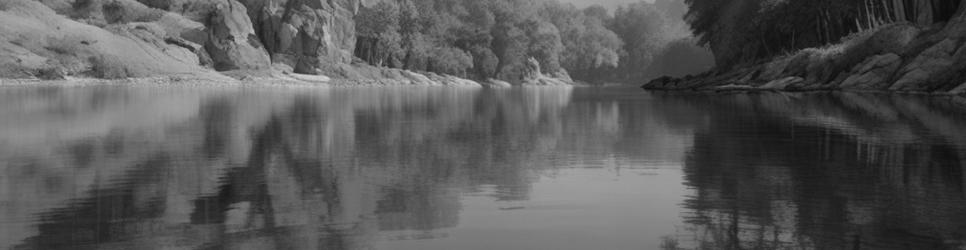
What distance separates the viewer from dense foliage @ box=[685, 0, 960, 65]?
54656mm

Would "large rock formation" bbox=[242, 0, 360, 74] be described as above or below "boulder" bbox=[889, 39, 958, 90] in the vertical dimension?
above

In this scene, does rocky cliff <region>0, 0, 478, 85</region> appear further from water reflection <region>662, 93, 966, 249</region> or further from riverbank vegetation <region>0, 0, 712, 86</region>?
water reflection <region>662, 93, 966, 249</region>

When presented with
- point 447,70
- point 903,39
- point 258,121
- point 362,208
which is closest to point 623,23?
point 447,70

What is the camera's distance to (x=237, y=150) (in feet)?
43.7

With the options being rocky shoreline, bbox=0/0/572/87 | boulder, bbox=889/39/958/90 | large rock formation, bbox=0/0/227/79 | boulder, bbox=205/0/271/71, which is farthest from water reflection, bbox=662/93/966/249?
boulder, bbox=205/0/271/71

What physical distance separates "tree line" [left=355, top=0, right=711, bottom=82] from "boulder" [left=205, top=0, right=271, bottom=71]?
20.9 m

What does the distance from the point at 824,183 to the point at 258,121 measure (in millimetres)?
13633

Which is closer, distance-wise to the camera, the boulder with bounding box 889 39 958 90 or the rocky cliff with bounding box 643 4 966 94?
the rocky cliff with bounding box 643 4 966 94

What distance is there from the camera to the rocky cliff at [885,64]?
40.8 meters

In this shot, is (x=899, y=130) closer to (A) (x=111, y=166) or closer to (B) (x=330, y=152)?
(B) (x=330, y=152)

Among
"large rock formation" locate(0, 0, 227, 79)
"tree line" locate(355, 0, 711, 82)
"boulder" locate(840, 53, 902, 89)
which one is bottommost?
"boulder" locate(840, 53, 902, 89)

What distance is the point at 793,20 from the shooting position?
63469 millimetres

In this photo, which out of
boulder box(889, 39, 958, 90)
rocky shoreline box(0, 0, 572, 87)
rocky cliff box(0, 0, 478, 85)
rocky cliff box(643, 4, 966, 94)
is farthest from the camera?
rocky cliff box(0, 0, 478, 85)

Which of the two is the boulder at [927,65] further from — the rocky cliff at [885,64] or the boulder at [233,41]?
the boulder at [233,41]
